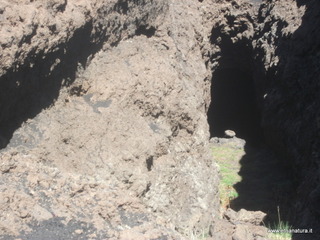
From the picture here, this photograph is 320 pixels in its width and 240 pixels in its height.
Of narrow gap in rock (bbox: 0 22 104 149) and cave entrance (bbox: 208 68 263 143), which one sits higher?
cave entrance (bbox: 208 68 263 143)

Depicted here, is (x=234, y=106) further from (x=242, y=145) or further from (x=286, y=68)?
(x=286, y=68)

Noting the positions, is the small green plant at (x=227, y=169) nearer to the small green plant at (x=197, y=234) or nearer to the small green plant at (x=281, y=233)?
the small green plant at (x=281, y=233)

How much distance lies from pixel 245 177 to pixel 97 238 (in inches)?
225

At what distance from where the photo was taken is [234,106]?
11633mm

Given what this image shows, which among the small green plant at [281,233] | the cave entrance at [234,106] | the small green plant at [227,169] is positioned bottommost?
the small green plant at [281,233]

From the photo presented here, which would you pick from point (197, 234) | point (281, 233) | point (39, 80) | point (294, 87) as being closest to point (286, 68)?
point (294, 87)

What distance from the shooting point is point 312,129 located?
19.4 ft

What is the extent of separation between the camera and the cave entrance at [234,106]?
1080cm

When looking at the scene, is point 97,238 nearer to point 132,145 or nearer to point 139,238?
point 139,238

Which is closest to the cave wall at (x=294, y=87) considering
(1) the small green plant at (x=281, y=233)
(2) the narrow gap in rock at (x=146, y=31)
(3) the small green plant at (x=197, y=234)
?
(1) the small green plant at (x=281, y=233)

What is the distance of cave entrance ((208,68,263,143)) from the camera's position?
10.8m

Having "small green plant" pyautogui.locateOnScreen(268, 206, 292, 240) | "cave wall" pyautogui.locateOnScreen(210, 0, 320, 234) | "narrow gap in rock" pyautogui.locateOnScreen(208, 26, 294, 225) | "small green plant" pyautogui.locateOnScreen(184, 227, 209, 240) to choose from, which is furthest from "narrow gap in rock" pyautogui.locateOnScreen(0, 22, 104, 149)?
"narrow gap in rock" pyautogui.locateOnScreen(208, 26, 294, 225)

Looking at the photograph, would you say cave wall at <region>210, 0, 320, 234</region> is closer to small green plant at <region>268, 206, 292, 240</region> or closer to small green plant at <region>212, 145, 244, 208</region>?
small green plant at <region>268, 206, 292, 240</region>

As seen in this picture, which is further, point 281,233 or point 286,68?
point 286,68
